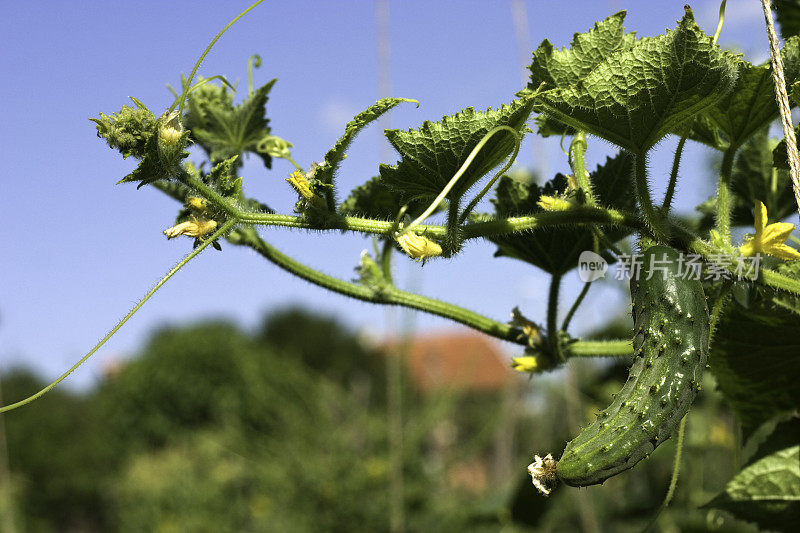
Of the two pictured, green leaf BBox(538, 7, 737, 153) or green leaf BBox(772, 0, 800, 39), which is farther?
green leaf BBox(772, 0, 800, 39)

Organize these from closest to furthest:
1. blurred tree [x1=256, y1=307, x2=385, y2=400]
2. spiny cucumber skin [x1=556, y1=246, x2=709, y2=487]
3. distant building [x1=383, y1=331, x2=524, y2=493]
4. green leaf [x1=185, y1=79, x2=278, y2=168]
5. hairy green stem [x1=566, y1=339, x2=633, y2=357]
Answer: spiny cucumber skin [x1=556, y1=246, x2=709, y2=487], hairy green stem [x1=566, y1=339, x2=633, y2=357], green leaf [x1=185, y1=79, x2=278, y2=168], distant building [x1=383, y1=331, x2=524, y2=493], blurred tree [x1=256, y1=307, x2=385, y2=400]

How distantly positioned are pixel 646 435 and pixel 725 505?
0.50m

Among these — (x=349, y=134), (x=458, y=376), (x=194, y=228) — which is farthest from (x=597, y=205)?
(x=458, y=376)

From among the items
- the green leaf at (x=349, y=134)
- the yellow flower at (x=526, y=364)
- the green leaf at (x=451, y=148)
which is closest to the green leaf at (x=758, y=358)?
the yellow flower at (x=526, y=364)

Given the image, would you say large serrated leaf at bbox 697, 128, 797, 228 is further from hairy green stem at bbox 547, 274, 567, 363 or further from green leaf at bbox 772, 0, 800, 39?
hairy green stem at bbox 547, 274, 567, 363

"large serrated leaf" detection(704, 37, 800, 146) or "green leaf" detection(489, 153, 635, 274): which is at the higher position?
"large serrated leaf" detection(704, 37, 800, 146)

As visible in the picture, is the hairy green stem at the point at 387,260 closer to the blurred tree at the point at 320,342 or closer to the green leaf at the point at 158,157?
the green leaf at the point at 158,157

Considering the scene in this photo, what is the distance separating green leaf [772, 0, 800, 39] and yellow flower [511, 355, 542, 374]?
23.3 inches

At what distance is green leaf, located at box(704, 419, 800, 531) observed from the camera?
96 centimetres

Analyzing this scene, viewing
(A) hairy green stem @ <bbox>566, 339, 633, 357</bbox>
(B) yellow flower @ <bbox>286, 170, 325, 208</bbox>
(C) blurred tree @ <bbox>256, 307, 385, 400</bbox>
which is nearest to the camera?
(B) yellow flower @ <bbox>286, 170, 325, 208</bbox>

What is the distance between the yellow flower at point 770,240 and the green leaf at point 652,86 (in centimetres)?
12

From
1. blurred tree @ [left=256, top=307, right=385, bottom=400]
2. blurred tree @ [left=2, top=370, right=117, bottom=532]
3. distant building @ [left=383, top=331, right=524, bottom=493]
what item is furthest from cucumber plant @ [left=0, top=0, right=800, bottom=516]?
blurred tree @ [left=256, top=307, right=385, bottom=400]

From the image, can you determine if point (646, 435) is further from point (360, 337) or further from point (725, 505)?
point (360, 337)

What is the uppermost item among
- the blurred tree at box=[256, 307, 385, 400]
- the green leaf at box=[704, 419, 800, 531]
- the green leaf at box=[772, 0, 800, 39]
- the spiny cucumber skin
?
the blurred tree at box=[256, 307, 385, 400]
